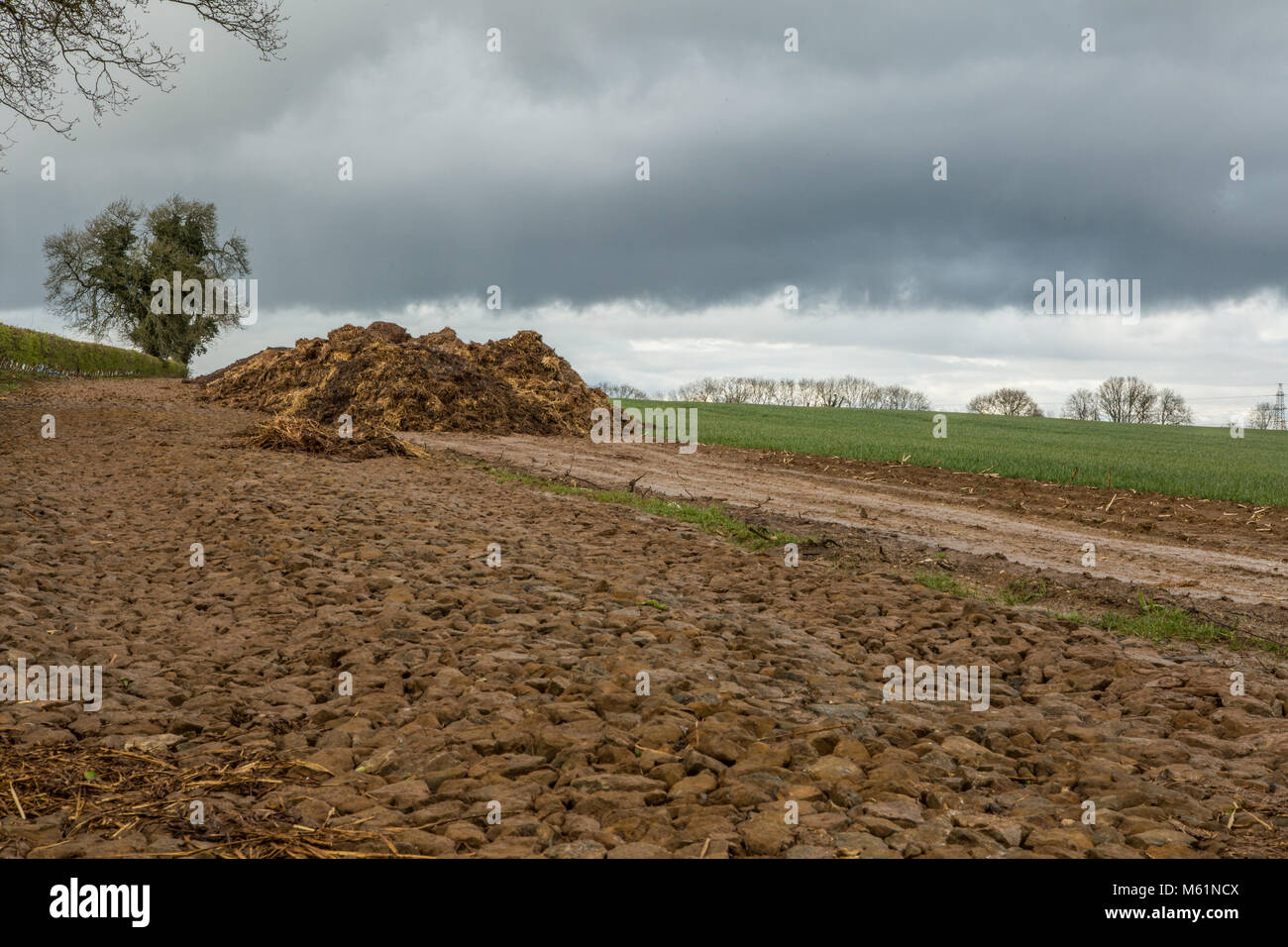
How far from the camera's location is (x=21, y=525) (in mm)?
7871

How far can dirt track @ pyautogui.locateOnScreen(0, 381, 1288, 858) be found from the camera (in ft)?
10.5

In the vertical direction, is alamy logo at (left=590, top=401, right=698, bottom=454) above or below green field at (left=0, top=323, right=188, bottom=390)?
below

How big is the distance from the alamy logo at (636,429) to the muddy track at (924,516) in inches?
148

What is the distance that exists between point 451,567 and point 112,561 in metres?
2.89

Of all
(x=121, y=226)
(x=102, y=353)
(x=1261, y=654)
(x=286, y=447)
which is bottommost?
(x=1261, y=654)

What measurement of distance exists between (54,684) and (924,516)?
11867 mm

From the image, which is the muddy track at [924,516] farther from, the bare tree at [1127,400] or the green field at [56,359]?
the bare tree at [1127,400]

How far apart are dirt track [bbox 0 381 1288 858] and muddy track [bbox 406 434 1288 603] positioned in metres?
3.60

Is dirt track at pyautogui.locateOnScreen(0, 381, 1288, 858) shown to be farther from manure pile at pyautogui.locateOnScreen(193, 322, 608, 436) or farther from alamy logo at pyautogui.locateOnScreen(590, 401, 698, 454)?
manure pile at pyautogui.locateOnScreen(193, 322, 608, 436)

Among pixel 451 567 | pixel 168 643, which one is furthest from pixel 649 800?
pixel 451 567

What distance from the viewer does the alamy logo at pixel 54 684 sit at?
4344 millimetres
